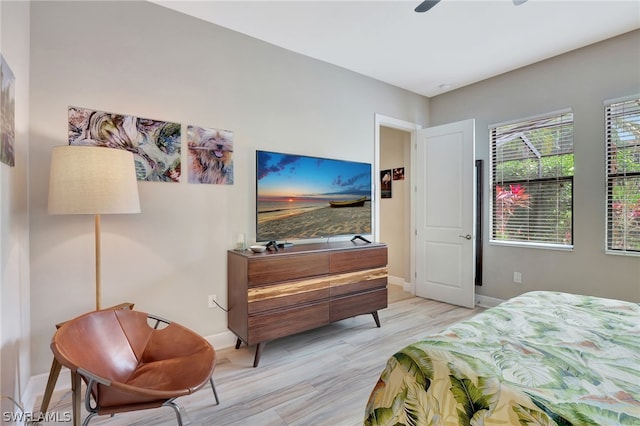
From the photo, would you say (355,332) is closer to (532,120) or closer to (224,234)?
(224,234)

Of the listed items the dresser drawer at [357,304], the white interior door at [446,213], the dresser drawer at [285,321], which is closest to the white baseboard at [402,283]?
the white interior door at [446,213]

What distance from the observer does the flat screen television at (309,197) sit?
2.81 m

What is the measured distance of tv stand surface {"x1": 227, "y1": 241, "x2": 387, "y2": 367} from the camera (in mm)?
2418

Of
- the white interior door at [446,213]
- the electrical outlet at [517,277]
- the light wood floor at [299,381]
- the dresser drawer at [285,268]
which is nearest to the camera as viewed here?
the light wood floor at [299,381]

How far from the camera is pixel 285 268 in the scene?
254cm

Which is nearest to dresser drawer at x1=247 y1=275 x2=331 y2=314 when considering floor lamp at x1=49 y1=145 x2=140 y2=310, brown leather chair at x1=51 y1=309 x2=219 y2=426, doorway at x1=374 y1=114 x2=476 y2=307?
brown leather chair at x1=51 y1=309 x2=219 y2=426

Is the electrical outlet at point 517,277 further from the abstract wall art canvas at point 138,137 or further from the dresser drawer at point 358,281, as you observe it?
the abstract wall art canvas at point 138,137

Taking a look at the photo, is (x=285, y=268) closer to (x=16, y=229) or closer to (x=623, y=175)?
(x=16, y=229)

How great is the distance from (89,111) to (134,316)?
147 cm

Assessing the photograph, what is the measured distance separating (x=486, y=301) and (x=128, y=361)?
384 centimetres

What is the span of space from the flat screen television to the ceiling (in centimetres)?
112

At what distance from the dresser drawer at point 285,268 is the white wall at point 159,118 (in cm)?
51

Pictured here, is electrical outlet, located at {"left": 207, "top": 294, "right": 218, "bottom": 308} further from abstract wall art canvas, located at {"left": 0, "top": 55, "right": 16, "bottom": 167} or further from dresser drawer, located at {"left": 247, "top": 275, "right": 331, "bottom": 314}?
abstract wall art canvas, located at {"left": 0, "top": 55, "right": 16, "bottom": 167}

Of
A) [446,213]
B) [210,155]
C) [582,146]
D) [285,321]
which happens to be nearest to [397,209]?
[446,213]
